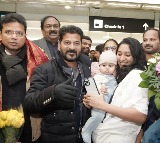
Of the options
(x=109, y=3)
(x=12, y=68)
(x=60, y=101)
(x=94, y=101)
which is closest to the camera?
(x=60, y=101)

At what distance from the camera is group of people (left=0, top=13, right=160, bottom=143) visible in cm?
216

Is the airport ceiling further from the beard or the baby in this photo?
the beard

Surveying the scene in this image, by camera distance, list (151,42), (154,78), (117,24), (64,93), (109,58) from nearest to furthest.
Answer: (154,78), (64,93), (109,58), (151,42), (117,24)

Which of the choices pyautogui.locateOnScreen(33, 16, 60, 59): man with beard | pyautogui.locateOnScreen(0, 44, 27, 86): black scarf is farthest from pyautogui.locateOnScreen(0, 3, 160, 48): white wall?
pyautogui.locateOnScreen(0, 44, 27, 86): black scarf

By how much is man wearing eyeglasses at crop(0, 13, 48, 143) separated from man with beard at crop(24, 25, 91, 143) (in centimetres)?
18

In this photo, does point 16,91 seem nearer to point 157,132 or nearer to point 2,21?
point 2,21

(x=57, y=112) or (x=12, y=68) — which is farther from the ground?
(x=12, y=68)

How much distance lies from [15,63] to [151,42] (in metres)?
1.77

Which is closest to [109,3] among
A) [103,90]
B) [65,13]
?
[65,13]

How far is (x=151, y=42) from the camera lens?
11.1ft

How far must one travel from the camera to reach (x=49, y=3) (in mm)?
8047

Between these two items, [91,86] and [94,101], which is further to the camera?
[91,86]

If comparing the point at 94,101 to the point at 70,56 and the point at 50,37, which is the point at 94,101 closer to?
the point at 70,56

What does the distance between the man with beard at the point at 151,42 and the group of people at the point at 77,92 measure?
84 centimetres
